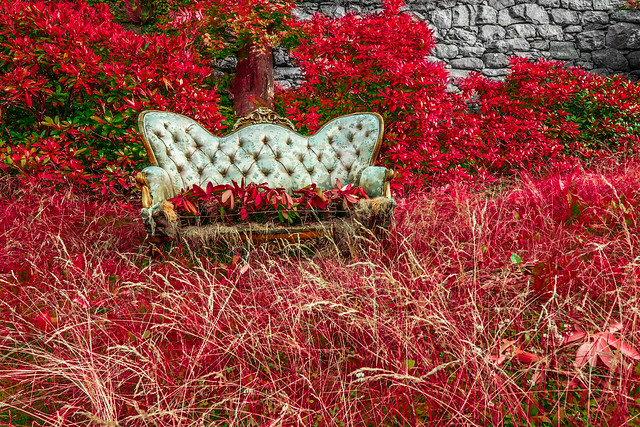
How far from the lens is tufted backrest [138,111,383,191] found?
125 inches

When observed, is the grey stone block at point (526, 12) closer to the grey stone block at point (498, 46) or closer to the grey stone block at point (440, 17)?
the grey stone block at point (498, 46)

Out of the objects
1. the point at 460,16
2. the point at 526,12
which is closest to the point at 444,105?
the point at 460,16

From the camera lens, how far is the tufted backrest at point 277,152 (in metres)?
3.18

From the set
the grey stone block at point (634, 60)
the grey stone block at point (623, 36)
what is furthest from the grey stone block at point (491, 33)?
the grey stone block at point (634, 60)

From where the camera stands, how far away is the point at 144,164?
379 cm

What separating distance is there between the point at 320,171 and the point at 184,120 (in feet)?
3.98

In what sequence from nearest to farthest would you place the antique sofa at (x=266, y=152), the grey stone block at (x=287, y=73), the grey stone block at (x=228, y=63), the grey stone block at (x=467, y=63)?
the antique sofa at (x=266, y=152) < the grey stone block at (x=228, y=63) < the grey stone block at (x=287, y=73) < the grey stone block at (x=467, y=63)

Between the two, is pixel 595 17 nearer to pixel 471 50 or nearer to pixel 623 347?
pixel 471 50

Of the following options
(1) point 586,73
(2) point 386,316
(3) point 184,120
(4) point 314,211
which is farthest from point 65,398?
(1) point 586,73

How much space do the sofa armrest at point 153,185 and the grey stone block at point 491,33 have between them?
5321 millimetres

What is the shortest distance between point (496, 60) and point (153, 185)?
544 centimetres

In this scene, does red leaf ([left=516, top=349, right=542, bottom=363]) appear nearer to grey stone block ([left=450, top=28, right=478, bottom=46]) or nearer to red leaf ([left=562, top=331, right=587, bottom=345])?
red leaf ([left=562, top=331, right=587, bottom=345])

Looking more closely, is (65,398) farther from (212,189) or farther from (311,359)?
(212,189)

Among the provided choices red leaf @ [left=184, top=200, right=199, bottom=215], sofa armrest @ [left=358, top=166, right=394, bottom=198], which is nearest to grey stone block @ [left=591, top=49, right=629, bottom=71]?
sofa armrest @ [left=358, top=166, right=394, bottom=198]
